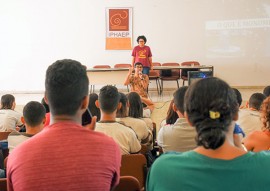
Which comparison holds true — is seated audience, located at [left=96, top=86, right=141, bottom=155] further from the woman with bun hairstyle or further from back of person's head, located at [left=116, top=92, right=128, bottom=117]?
the woman with bun hairstyle

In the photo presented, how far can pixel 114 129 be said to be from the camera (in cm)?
242

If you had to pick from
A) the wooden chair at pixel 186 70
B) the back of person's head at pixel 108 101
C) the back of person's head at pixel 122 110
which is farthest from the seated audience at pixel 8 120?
the wooden chair at pixel 186 70

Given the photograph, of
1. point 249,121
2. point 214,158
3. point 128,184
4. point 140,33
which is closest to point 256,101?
point 249,121

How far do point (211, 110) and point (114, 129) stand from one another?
4.58ft

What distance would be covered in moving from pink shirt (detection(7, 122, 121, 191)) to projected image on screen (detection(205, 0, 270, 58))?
29.2ft

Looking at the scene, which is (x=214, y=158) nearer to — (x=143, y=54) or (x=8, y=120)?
(x=8, y=120)

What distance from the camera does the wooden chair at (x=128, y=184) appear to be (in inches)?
60.0

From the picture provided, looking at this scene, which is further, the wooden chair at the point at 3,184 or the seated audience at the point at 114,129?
the seated audience at the point at 114,129

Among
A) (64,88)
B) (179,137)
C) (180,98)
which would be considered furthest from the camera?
(180,98)

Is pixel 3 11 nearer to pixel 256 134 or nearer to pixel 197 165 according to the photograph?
pixel 256 134

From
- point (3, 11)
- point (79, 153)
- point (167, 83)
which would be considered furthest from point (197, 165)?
point (3, 11)

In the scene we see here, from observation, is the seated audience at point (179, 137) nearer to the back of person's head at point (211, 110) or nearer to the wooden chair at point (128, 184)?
the wooden chair at point (128, 184)

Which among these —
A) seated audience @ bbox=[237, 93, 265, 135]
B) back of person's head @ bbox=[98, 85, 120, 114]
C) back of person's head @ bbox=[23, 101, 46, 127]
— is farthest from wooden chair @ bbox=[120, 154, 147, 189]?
seated audience @ bbox=[237, 93, 265, 135]

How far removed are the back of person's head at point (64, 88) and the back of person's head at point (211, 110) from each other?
18.5 inches
